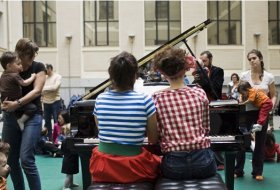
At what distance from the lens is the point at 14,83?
15.9 ft

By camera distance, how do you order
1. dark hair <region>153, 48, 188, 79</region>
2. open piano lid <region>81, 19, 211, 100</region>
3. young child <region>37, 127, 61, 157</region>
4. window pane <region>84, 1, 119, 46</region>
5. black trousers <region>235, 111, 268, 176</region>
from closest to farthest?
dark hair <region>153, 48, 188, 79</region> → open piano lid <region>81, 19, 211, 100</region> → black trousers <region>235, 111, 268, 176</region> → young child <region>37, 127, 61, 157</region> → window pane <region>84, 1, 119, 46</region>

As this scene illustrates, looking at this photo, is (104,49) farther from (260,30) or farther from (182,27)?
(260,30)

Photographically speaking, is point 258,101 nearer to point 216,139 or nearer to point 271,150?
point 216,139

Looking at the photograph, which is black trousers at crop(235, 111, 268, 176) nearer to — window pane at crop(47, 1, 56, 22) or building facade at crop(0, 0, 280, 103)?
building facade at crop(0, 0, 280, 103)

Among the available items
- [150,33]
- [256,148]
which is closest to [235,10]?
[150,33]

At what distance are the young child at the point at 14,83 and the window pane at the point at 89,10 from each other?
1720 cm

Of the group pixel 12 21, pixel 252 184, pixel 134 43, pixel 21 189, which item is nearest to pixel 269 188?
pixel 252 184

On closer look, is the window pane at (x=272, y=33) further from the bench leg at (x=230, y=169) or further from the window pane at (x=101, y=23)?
the bench leg at (x=230, y=169)

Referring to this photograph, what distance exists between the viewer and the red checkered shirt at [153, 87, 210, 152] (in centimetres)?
368

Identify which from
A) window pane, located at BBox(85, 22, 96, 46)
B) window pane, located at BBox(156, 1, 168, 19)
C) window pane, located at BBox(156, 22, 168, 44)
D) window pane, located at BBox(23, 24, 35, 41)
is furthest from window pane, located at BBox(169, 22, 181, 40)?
window pane, located at BBox(23, 24, 35, 41)

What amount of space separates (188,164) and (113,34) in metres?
18.4

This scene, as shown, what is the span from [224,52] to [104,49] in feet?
17.0

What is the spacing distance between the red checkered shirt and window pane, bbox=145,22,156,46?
17928 mm

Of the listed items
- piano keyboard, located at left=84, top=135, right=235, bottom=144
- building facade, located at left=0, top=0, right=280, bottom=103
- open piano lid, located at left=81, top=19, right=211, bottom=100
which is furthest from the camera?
building facade, located at left=0, top=0, right=280, bottom=103
